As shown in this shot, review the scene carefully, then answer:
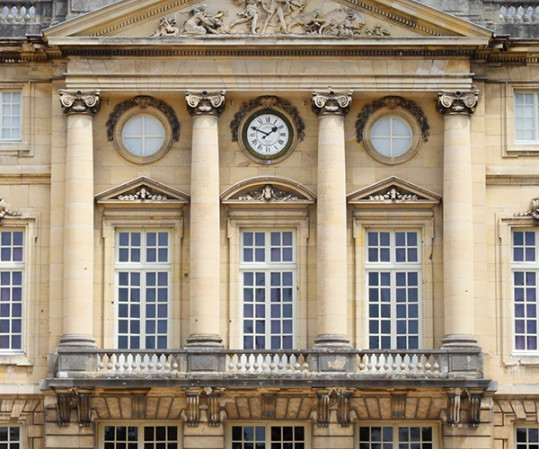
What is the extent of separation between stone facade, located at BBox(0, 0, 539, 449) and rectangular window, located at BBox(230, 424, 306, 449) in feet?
0.21

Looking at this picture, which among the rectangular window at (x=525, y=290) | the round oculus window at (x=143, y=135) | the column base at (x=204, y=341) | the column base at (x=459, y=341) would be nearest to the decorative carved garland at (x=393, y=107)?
the rectangular window at (x=525, y=290)

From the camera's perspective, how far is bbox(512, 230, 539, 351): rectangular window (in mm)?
47688

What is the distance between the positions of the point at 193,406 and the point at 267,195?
5674mm

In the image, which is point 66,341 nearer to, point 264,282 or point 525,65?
point 264,282

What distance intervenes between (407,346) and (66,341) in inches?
334

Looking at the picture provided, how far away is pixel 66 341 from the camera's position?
46.6m

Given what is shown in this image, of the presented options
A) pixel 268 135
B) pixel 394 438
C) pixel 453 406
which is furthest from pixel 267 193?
pixel 453 406

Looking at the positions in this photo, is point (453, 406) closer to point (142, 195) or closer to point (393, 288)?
point (393, 288)

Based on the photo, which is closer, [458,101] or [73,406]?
[73,406]

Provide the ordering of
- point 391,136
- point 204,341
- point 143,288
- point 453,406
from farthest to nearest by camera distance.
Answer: point 391,136, point 143,288, point 204,341, point 453,406

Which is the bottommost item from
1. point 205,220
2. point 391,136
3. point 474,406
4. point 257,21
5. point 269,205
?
point 474,406

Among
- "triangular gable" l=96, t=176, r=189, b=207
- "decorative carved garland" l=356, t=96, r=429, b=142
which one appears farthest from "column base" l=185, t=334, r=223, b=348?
"decorative carved garland" l=356, t=96, r=429, b=142

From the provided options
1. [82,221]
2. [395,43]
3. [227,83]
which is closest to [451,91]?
[395,43]

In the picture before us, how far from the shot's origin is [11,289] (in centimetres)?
4775
